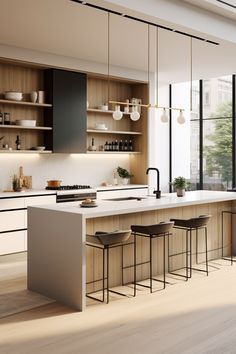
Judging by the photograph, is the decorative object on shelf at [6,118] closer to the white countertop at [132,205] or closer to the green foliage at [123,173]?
the white countertop at [132,205]

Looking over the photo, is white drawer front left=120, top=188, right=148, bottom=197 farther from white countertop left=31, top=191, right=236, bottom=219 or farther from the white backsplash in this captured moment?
white countertop left=31, top=191, right=236, bottom=219

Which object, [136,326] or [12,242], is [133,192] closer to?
[12,242]

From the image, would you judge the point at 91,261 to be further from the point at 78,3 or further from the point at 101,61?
the point at 101,61

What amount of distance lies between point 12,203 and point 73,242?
2.55 metres

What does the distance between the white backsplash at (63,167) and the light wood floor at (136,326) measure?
3476 mm

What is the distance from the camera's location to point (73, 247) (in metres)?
4.49

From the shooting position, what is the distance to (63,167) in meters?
8.33

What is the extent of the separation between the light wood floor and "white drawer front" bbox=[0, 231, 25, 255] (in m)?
2.42

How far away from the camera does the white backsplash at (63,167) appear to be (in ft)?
24.7

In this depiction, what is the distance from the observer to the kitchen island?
14.6ft

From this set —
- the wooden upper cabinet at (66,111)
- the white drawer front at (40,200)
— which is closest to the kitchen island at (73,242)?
the white drawer front at (40,200)

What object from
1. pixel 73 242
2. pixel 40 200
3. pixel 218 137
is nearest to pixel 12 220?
pixel 40 200

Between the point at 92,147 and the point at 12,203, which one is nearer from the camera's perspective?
the point at 12,203

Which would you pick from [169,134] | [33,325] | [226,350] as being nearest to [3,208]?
[33,325]
